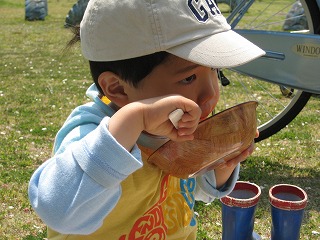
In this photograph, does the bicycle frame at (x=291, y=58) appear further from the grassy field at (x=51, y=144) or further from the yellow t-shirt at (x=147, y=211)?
the yellow t-shirt at (x=147, y=211)

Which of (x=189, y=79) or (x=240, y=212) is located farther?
(x=240, y=212)

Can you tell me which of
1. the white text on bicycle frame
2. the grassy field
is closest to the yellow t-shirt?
the white text on bicycle frame

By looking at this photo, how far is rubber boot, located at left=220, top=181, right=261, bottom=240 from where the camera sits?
2.39m

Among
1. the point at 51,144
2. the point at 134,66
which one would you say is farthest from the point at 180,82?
the point at 51,144

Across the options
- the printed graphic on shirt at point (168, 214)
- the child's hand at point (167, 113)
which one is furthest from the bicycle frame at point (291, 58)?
the child's hand at point (167, 113)

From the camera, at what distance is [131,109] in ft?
4.38

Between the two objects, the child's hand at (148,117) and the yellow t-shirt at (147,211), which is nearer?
the child's hand at (148,117)

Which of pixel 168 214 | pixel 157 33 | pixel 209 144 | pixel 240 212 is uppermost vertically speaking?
pixel 157 33

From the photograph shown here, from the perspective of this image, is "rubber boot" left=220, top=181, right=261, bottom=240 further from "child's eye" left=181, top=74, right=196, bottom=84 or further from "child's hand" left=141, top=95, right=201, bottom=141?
"child's hand" left=141, top=95, right=201, bottom=141

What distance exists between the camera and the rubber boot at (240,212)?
2.39 meters

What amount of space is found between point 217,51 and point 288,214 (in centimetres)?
114

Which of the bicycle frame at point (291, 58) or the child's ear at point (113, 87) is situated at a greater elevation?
the child's ear at point (113, 87)

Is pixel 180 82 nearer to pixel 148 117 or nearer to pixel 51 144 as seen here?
pixel 148 117

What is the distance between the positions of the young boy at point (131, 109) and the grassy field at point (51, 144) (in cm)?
47
